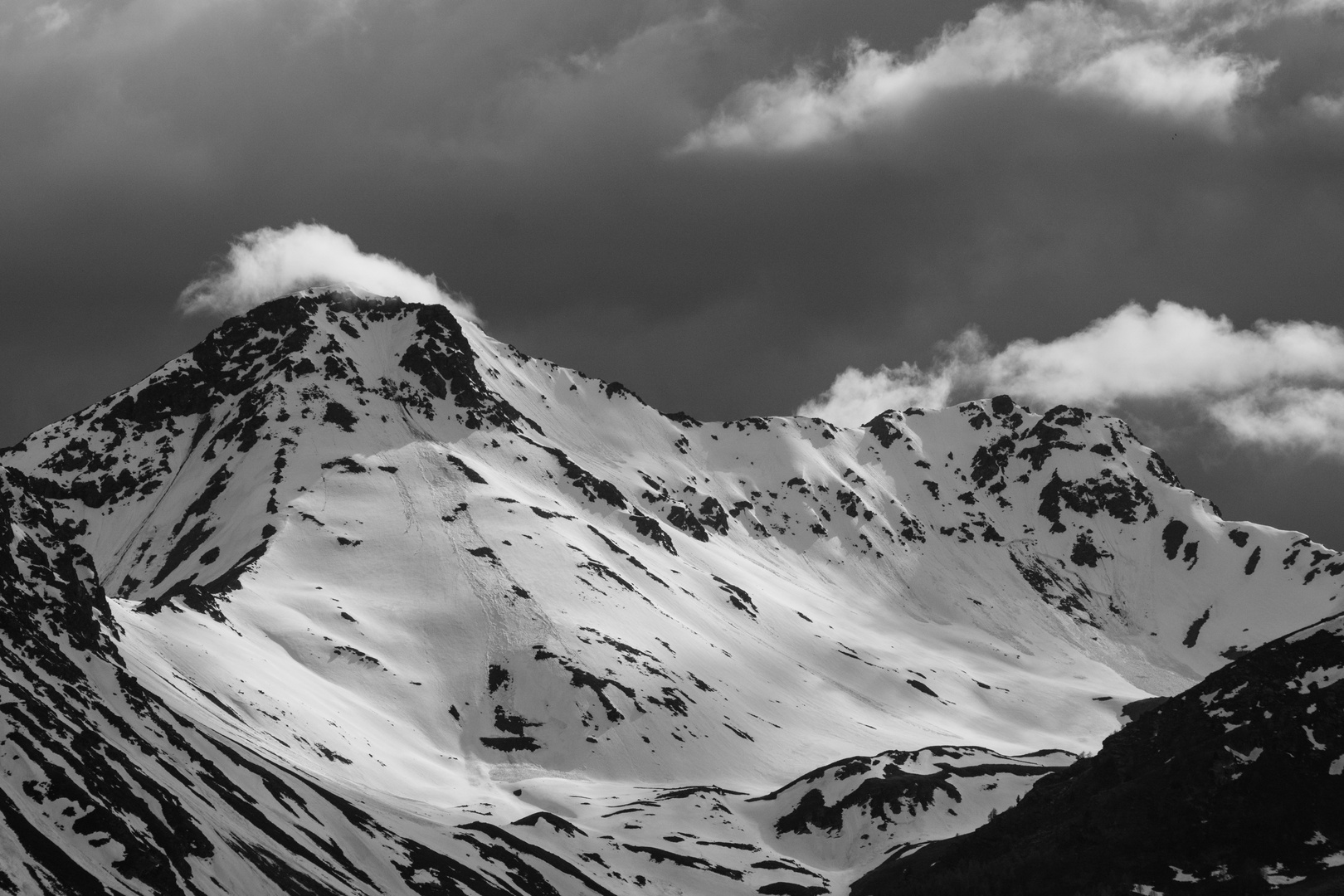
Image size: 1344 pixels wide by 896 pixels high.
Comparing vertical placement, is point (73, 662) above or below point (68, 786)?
above

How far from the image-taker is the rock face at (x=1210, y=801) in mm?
123000

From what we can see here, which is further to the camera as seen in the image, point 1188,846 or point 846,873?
point 846,873

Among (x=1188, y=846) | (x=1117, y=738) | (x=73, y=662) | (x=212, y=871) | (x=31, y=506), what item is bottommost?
(x=212, y=871)

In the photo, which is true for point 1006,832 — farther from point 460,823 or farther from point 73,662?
point 73,662

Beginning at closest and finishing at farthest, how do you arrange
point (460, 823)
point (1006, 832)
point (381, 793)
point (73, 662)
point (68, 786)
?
1. point (68, 786)
2. point (73, 662)
3. point (1006, 832)
4. point (460, 823)
5. point (381, 793)

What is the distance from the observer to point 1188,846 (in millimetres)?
127812

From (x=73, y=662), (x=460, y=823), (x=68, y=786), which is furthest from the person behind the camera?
(x=460, y=823)

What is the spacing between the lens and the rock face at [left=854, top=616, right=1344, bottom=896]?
12300 centimetres

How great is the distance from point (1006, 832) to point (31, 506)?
9650 cm

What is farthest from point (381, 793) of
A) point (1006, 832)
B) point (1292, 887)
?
point (1292, 887)

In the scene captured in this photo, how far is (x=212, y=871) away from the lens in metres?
117

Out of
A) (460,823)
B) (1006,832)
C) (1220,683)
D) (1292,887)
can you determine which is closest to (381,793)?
(460,823)

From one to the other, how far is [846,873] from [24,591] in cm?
10496

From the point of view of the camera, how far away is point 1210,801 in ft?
425
